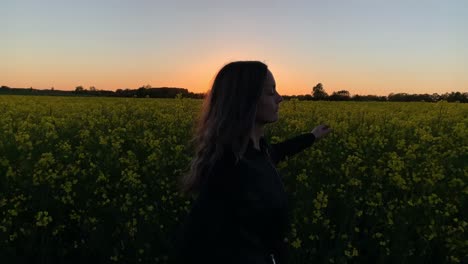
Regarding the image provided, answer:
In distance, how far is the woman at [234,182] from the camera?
2.36m

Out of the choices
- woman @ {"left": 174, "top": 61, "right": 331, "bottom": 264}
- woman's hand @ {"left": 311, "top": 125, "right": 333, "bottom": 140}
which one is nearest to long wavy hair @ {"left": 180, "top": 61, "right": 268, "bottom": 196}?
woman @ {"left": 174, "top": 61, "right": 331, "bottom": 264}

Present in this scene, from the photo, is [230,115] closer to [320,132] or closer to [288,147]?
[288,147]

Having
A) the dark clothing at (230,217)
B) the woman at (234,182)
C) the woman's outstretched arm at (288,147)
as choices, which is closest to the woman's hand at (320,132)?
the woman's outstretched arm at (288,147)

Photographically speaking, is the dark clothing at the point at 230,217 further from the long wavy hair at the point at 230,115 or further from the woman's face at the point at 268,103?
the woman's face at the point at 268,103

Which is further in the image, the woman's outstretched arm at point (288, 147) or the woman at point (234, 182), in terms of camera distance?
the woman's outstretched arm at point (288, 147)

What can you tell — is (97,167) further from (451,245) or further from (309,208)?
(451,245)

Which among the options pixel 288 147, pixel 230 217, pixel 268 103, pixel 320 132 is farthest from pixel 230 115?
pixel 320 132

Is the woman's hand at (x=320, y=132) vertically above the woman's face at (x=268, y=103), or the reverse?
the woman's face at (x=268, y=103)

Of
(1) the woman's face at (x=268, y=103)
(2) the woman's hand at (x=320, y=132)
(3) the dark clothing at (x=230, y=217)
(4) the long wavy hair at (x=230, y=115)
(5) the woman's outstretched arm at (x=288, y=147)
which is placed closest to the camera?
(3) the dark clothing at (x=230, y=217)

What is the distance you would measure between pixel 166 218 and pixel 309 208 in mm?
1438

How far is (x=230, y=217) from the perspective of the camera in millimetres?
2359

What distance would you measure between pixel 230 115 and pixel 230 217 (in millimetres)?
473

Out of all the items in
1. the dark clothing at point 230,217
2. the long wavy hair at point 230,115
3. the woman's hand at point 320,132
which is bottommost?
the dark clothing at point 230,217

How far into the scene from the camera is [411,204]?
4.82m
